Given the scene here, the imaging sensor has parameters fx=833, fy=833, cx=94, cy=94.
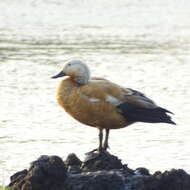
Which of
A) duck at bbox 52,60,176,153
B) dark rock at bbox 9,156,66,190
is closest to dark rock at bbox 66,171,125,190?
dark rock at bbox 9,156,66,190

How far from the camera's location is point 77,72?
931cm

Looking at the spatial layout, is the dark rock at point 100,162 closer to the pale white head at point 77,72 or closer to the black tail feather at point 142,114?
the black tail feather at point 142,114

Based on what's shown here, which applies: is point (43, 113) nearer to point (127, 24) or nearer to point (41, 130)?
point (41, 130)

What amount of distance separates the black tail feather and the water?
1.35m

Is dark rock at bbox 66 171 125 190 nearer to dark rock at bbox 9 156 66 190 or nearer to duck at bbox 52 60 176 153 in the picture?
dark rock at bbox 9 156 66 190

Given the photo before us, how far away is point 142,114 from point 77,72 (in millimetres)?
870

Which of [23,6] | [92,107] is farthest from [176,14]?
[92,107]

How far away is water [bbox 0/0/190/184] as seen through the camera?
11.5 meters

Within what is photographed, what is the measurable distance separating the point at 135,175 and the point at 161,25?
14974mm

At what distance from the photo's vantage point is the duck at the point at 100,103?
9.12 m

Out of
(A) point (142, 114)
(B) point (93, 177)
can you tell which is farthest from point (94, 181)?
(A) point (142, 114)

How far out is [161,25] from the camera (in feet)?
76.6

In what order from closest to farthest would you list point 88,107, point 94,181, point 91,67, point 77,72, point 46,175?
point 46,175
point 94,181
point 88,107
point 77,72
point 91,67

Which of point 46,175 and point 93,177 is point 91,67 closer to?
point 93,177
